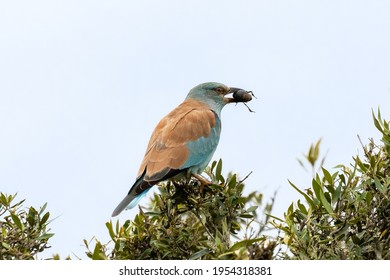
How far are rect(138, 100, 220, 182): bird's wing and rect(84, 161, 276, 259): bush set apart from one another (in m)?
1.18

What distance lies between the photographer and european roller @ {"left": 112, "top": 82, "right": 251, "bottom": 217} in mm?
6770

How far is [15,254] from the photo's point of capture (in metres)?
5.01

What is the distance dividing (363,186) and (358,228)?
1.09 feet

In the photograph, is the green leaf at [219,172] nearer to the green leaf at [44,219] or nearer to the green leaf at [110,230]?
the green leaf at [110,230]

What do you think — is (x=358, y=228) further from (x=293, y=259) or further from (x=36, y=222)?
(x=36, y=222)

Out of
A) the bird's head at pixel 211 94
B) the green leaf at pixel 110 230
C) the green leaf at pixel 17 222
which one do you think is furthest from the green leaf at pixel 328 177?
the bird's head at pixel 211 94

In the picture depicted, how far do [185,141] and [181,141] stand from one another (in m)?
0.06

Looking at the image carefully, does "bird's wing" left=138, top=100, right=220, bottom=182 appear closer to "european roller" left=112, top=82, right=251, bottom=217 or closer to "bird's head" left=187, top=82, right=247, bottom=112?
"european roller" left=112, top=82, right=251, bottom=217

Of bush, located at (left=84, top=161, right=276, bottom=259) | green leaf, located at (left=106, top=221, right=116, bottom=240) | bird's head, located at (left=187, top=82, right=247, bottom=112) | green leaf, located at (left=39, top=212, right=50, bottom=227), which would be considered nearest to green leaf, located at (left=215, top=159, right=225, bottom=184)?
bush, located at (left=84, top=161, right=276, bottom=259)

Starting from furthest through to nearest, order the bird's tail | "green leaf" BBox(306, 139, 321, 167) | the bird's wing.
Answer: the bird's wing < the bird's tail < "green leaf" BBox(306, 139, 321, 167)

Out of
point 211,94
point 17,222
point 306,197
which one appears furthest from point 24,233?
point 211,94

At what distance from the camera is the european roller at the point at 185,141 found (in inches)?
267

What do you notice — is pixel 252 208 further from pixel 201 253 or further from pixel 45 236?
pixel 45 236
